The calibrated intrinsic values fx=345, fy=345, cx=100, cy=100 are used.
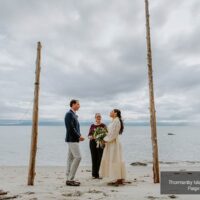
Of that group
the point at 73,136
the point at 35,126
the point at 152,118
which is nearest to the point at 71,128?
the point at 73,136

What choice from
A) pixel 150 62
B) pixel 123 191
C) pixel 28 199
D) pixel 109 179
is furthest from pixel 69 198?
pixel 150 62

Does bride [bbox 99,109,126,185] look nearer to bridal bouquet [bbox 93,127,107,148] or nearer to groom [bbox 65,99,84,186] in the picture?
bridal bouquet [bbox 93,127,107,148]

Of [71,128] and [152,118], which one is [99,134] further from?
[152,118]

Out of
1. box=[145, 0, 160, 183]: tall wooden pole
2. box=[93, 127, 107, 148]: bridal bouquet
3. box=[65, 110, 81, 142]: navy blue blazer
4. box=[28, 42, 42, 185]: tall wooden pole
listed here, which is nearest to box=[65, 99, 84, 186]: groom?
box=[65, 110, 81, 142]: navy blue blazer

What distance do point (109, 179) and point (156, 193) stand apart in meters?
1.95

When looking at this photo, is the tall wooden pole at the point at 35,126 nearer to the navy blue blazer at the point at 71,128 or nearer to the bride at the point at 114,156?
the navy blue blazer at the point at 71,128

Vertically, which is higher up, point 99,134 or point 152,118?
point 152,118

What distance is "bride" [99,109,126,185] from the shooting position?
10.2 m

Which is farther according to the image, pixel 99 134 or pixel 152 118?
pixel 99 134

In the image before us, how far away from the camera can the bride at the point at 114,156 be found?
10234mm

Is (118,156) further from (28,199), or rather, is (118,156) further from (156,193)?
(28,199)

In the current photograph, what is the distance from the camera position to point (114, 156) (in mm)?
10414

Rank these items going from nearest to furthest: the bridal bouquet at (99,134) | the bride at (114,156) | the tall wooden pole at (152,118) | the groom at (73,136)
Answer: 1. the groom at (73,136)
2. the bride at (114,156)
3. the tall wooden pole at (152,118)
4. the bridal bouquet at (99,134)

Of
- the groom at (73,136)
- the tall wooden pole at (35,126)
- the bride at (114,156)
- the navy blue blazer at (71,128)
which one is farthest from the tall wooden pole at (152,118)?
the tall wooden pole at (35,126)
